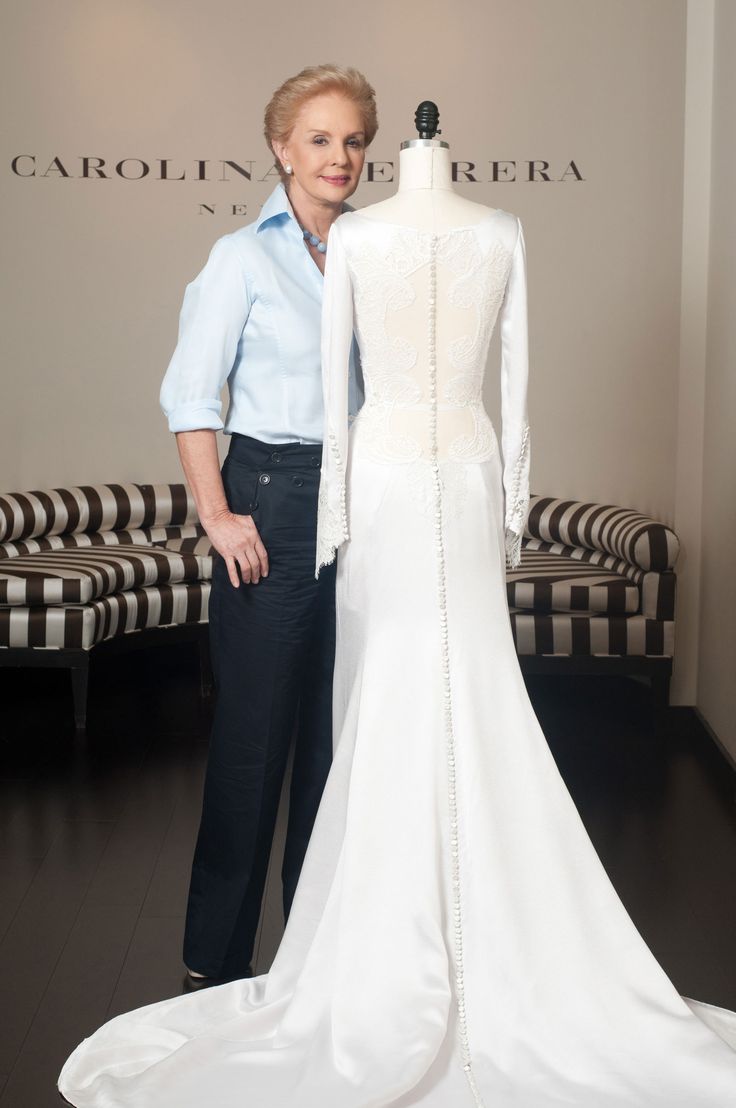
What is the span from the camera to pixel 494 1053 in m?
2.13

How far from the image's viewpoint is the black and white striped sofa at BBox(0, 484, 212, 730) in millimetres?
4691

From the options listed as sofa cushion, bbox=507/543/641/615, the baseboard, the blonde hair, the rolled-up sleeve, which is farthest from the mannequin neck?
sofa cushion, bbox=507/543/641/615

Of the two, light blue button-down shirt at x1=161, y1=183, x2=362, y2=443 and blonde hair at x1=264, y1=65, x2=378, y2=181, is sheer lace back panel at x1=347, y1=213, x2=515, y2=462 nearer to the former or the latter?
light blue button-down shirt at x1=161, y1=183, x2=362, y2=443

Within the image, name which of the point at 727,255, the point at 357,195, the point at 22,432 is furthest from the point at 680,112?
the point at 22,432

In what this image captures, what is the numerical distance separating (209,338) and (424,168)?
1.76 ft

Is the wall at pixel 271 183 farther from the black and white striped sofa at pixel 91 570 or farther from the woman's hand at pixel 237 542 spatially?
the woman's hand at pixel 237 542

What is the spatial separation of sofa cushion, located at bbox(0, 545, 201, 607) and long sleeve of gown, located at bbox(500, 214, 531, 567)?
2.69 meters

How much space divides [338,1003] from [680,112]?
4.01m

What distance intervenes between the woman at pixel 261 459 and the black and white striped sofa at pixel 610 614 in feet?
7.58

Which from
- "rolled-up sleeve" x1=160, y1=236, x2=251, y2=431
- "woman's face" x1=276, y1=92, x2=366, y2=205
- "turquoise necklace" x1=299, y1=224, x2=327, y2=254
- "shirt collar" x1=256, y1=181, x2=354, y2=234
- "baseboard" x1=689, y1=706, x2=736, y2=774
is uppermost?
"woman's face" x1=276, y1=92, x2=366, y2=205

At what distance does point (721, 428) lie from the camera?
4.48 meters

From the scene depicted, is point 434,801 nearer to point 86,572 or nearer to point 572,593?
point 572,593

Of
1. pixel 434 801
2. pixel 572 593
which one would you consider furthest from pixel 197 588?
pixel 434 801

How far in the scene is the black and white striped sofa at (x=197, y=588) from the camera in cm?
470
